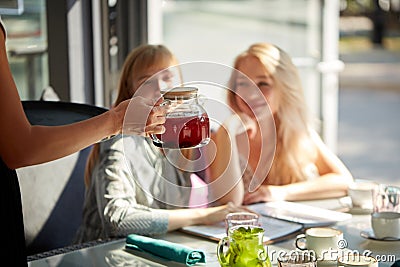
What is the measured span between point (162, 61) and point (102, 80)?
0.91 m

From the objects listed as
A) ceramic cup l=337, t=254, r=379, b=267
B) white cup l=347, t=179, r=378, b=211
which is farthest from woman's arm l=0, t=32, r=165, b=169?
white cup l=347, t=179, r=378, b=211

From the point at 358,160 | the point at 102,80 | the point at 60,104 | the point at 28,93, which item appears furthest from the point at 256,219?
the point at 358,160

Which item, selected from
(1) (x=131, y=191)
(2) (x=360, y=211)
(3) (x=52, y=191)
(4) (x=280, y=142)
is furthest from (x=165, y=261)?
(4) (x=280, y=142)

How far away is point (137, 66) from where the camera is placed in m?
2.36

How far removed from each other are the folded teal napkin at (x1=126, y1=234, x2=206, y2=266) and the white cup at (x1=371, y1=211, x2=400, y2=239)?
50 cm

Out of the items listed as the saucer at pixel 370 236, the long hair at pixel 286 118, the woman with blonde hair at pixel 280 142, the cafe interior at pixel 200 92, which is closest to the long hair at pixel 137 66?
the cafe interior at pixel 200 92

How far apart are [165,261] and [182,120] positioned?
1.40ft

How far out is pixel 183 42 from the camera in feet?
13.8

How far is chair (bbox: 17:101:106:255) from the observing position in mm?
2500

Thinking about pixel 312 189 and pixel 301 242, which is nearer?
pixel 301 242

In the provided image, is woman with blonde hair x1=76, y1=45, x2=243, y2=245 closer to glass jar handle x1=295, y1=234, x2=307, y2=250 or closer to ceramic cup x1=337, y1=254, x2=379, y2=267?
glass jar handle x1=295, y1=234, x2=307, y2=250

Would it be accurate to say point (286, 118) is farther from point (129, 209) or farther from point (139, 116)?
point (139, 116)

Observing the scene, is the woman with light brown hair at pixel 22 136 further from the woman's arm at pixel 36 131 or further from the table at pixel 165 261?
the table at pixel 165 261

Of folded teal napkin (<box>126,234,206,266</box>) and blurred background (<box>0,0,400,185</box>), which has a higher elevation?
blurred background (<box>0,0,400,185</box>)
